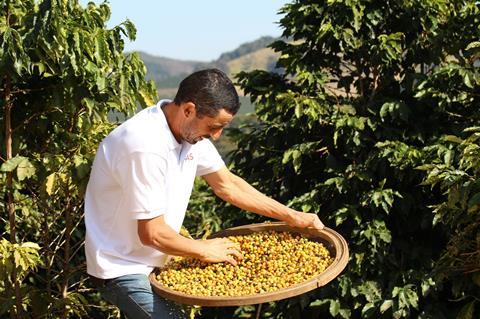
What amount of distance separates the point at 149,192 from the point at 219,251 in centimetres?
46

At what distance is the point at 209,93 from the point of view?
107 inches

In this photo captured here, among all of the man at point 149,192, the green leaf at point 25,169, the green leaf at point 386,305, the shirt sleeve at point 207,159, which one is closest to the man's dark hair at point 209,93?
the man at point 149,192

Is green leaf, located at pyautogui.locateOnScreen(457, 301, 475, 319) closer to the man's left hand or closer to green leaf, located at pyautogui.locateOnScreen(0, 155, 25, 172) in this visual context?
the man's left hand

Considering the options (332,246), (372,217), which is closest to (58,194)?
(332,246)

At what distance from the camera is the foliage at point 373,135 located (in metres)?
4.72

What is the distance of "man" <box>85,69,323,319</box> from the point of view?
2.69 meters

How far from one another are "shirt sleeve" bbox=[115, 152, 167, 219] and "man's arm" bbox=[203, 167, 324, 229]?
66cm

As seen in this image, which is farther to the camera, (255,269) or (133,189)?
(255,269)

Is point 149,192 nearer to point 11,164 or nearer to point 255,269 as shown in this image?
point 255,269

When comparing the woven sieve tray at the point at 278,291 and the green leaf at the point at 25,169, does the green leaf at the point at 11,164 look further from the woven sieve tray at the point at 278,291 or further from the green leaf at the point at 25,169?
the woven sieve tray at the point at 278,291

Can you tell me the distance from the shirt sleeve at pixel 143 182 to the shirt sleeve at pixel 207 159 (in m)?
0.45

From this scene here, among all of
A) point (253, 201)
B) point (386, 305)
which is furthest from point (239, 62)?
point (253, 201)

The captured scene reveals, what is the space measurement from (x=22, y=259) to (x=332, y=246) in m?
1.41

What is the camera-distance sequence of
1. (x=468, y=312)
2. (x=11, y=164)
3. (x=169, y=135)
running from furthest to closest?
(x=468, y=312) → (x=11, y=164) → (x=169, y=135)
